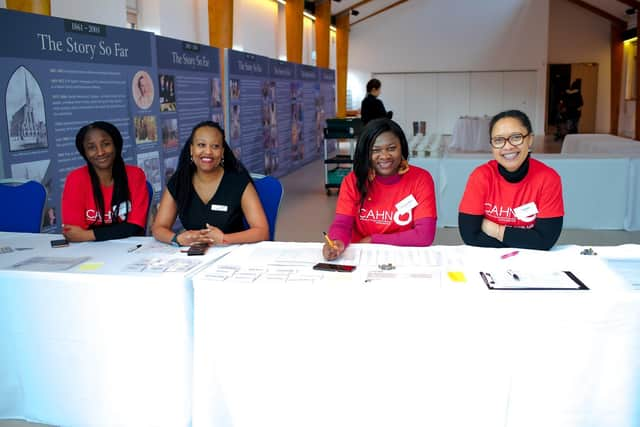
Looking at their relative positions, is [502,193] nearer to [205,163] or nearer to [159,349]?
[205,163]

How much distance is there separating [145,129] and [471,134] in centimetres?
1086

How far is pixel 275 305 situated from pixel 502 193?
123cm

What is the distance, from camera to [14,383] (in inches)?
78.5

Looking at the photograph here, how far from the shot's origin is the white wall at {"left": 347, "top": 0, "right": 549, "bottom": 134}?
18500mm

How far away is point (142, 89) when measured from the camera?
5.01 metres

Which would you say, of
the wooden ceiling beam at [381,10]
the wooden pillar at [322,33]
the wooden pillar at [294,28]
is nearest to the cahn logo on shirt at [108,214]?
the wooden pillar at [294,28]

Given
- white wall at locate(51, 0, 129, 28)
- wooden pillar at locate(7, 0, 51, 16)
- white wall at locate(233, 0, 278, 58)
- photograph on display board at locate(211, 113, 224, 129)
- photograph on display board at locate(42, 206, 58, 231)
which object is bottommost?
photograph on display board at locate(42, 206, 58, 231)

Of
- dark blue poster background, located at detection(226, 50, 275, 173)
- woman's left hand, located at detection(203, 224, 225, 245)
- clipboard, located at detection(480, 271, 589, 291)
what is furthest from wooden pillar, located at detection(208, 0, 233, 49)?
clipboard, located at detection(480, 271, 589, 291)

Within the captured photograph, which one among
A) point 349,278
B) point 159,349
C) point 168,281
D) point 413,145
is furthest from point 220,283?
point 413,145

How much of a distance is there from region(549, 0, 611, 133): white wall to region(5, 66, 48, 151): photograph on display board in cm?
1890

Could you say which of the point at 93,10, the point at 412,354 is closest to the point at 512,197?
the point at 412,354

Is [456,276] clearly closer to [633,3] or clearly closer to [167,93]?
[167,93]

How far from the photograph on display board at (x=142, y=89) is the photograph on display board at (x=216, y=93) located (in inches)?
54.6

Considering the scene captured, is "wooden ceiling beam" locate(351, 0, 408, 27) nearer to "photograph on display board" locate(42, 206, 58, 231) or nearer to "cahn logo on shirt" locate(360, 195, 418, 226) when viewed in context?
"photograph on display board" locate(42, 206, 58, 231)
